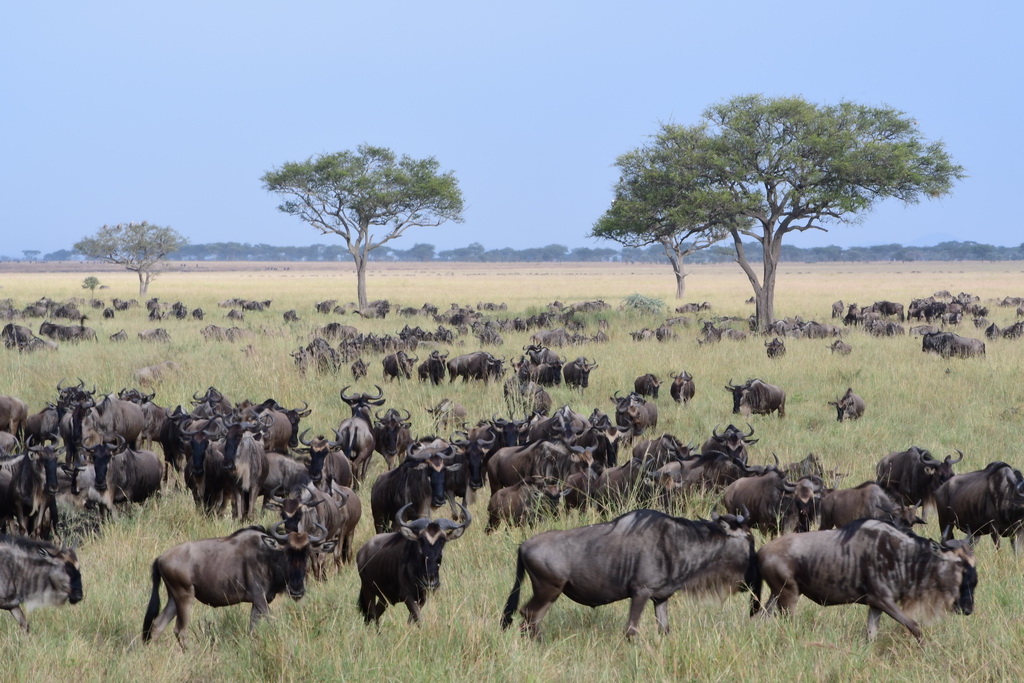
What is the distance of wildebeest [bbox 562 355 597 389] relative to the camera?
15.6m

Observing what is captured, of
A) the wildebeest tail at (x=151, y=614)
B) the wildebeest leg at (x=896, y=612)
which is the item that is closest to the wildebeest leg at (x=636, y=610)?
the wildebeest leg at (x=896, y=612)

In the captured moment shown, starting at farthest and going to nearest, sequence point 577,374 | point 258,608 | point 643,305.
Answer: point 643,305, point 577,374, point 258,608

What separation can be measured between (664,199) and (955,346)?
40.3ft

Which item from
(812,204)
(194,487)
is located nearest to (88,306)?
(812,204)

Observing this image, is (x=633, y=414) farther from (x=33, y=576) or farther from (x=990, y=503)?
(x=33, y=576)

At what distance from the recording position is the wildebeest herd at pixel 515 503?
199 inches

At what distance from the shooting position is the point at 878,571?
4.96 m

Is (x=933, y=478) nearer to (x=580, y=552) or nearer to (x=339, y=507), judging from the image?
(x=580, y=552)

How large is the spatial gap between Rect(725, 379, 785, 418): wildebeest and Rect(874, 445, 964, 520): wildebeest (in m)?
4.48

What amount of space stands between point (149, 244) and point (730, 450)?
182 feet

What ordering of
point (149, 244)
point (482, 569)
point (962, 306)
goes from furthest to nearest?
point (149, 244) → point (962, 306) → point (482, 569)

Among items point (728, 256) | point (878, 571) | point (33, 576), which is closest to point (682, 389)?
point (878, 571)

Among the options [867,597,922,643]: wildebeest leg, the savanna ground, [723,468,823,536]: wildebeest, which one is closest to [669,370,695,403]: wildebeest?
the savanna ground

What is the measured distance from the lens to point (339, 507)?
22.1 ft
